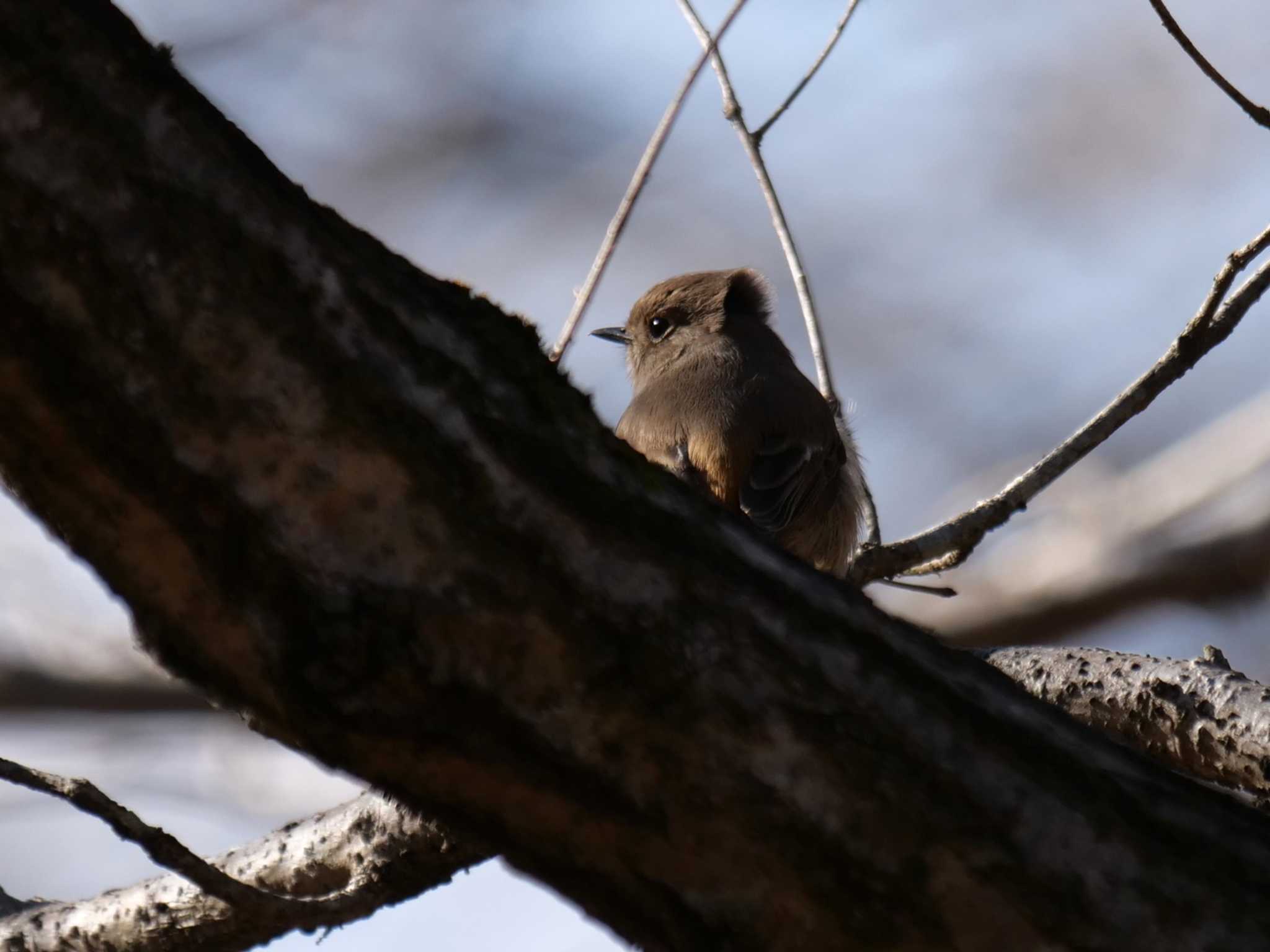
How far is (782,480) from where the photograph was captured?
16.2ft

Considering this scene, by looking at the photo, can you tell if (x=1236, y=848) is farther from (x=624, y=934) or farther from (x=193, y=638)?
(x=193, y=638)

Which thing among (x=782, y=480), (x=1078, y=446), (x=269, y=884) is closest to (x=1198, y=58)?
(x=1078, y=446)

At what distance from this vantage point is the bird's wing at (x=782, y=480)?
4824 mm

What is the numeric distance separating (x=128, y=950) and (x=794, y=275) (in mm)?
2422

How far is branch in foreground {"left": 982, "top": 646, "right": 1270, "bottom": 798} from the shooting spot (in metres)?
3.01

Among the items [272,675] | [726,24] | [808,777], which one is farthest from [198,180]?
[726,24]

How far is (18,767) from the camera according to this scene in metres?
2.07

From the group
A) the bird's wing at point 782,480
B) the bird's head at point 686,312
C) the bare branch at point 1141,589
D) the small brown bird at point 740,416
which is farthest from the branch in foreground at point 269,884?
the bare branch at point 1141,589

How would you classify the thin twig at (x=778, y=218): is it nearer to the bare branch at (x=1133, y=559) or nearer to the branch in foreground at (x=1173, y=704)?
the branch in foreground at (x=1173, y=704)

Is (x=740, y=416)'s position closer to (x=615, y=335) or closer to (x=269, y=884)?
(x=615, y=335)

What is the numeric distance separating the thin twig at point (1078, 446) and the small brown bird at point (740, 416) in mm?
698

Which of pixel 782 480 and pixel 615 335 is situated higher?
pixel 615 335

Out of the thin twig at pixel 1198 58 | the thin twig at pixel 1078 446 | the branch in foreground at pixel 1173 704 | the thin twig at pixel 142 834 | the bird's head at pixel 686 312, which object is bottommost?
the thin twig at pixel 142 834

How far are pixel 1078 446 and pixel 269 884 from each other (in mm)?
2114
